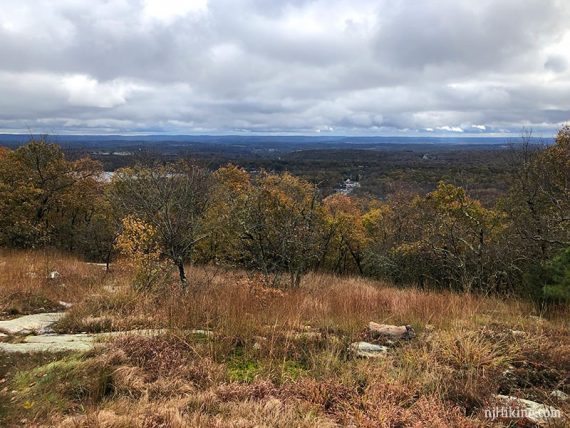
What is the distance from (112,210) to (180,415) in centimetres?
2195

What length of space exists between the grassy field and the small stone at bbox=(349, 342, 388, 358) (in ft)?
0.46

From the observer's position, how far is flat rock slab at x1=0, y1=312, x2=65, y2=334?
5.34 meters

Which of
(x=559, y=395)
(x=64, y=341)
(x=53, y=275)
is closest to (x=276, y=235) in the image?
(x=53, y=275)

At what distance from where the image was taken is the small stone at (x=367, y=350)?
446 centimetres

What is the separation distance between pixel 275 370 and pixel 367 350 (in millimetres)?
1151

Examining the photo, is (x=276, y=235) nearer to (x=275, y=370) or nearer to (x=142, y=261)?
(x=142, y=261)

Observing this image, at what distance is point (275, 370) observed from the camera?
409 centimetres

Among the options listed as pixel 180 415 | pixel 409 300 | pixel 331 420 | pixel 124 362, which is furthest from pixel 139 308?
pixel 409 300

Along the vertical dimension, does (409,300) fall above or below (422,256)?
above

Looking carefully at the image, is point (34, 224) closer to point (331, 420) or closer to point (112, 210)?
point (112, 210)

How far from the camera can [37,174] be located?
69.5ft

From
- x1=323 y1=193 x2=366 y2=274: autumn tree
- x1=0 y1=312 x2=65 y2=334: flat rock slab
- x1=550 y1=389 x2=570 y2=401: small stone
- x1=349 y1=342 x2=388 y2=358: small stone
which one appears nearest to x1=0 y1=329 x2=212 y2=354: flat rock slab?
x1=0 y1=312 x2=65 y2=334: flat rock slab

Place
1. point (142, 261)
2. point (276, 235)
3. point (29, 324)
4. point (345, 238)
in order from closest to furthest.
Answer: point (29, 324)
point (142, 261)
point (276, 235)
point (345, 238)

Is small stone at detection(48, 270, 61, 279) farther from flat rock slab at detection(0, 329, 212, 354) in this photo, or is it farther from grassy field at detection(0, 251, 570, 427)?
flat rock slab at detection(0, 329, 212, 354)
